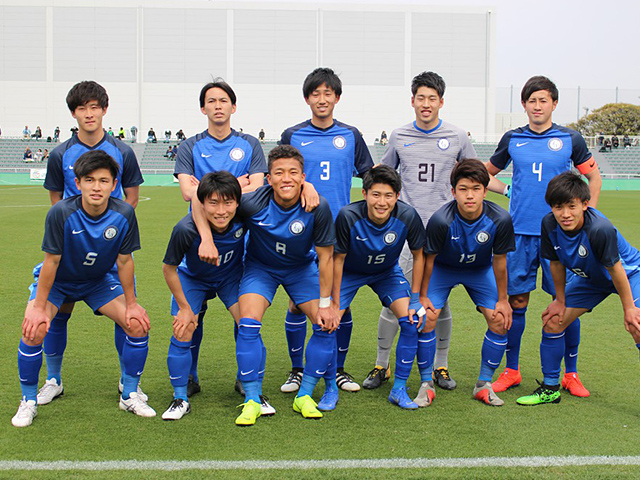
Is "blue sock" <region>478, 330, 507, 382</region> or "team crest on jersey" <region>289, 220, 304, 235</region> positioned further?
"blue sock" <region>478, 330, 507, 382</region>

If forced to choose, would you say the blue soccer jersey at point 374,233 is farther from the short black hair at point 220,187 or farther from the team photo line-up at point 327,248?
the short black hair at point 220,187

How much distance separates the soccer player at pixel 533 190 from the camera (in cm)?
486

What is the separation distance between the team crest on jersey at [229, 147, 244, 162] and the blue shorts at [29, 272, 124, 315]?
1.18 meters

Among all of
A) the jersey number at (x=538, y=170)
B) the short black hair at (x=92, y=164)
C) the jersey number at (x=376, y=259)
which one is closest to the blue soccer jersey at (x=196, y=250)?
the short black hair at (x=92, y=164)

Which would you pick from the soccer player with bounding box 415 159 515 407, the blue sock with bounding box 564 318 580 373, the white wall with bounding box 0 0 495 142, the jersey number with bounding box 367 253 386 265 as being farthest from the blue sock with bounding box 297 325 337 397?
the white wall with bounding box 0 0 495 142

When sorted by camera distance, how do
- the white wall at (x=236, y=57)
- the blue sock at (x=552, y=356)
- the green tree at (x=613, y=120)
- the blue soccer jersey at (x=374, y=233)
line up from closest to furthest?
the blue soccer jersey at (x=374, y=233) → the blue sock at (x=552, y=356) → the white wall at (x=236, y=57) → the green tree at (x=613, y=120)

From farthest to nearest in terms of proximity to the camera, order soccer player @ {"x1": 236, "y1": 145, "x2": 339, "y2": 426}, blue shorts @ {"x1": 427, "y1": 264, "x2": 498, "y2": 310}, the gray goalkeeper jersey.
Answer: the gray goalkeeper jersey < blue shorts @ {"x1": 427, "y1": 264, "x2": 498, "y2": 310} < soccer player @ {"x1": 236, "y1": 145, "x2": 339, "y2": 426}

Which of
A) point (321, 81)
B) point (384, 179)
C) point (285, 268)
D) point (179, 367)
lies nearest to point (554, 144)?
point (384, 179)

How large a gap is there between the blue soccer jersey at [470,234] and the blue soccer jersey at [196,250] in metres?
1.31

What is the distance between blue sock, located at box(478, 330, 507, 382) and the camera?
4633 mm

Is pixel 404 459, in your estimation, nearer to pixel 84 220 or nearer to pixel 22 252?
pixel 84 220

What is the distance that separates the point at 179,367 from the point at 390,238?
1.64m

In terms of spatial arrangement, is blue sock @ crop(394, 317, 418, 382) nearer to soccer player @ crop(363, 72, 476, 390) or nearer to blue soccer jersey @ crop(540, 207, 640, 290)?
soccer player @ crop(363, 72, 476, 390)

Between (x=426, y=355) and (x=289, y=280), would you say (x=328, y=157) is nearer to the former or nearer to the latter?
(x=289, y=280)
